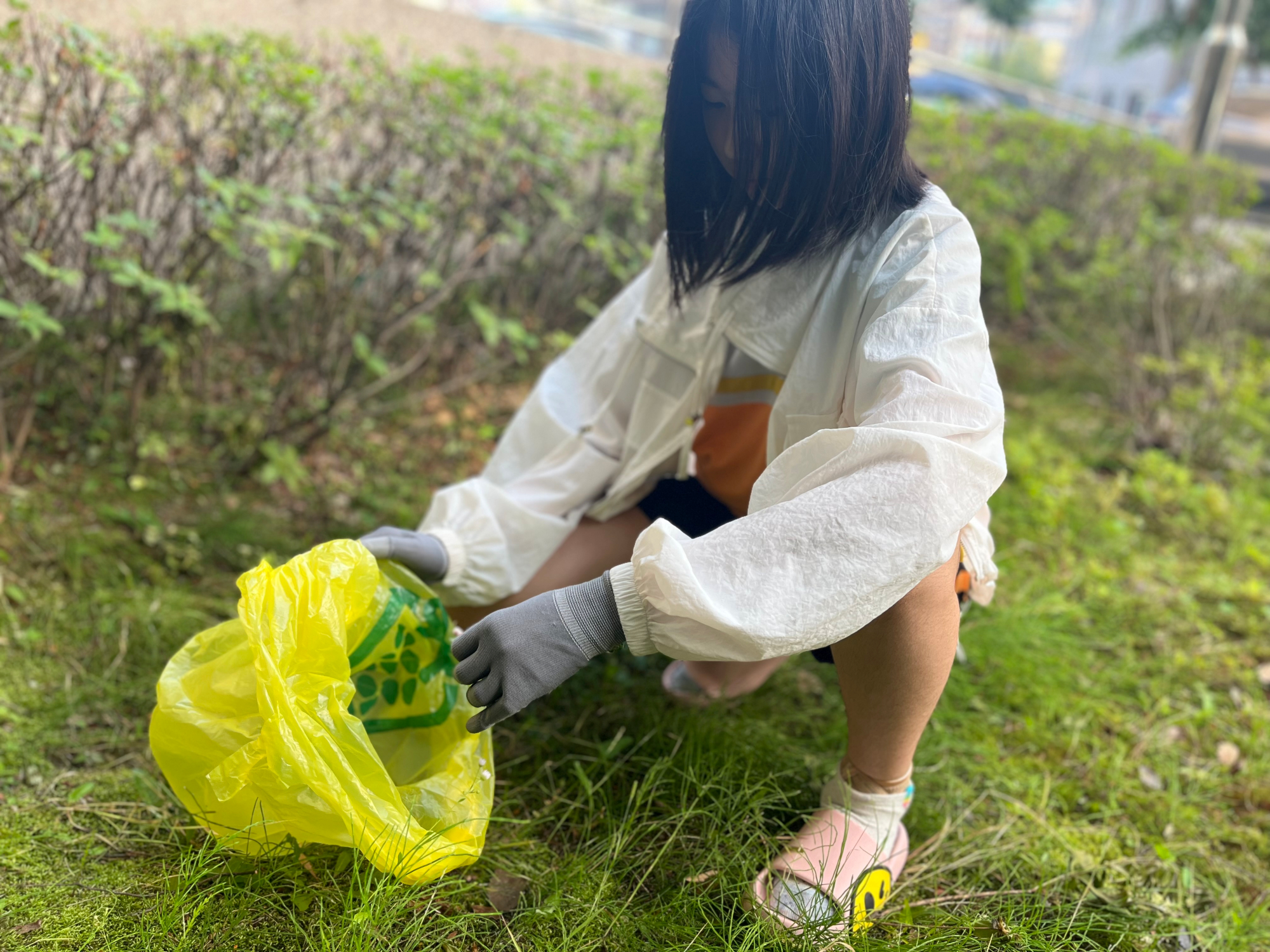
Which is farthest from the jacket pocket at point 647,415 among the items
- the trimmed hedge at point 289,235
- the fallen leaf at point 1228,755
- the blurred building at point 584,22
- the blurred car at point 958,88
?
the blurred car at point 958,88

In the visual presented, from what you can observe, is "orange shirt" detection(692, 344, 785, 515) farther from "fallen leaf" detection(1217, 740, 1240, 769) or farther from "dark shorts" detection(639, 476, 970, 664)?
"fallen leaf" detection(1217, 740, 1240, 769)

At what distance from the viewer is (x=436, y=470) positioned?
2.88 m

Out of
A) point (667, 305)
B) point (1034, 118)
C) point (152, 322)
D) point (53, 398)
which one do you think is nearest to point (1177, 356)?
point (1034, 118)

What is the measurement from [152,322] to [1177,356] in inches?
159

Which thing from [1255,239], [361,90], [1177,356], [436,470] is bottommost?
[436,470]

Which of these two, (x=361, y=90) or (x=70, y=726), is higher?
(x=361, y=90)

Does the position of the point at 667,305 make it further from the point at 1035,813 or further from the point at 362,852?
the point at 1035,813

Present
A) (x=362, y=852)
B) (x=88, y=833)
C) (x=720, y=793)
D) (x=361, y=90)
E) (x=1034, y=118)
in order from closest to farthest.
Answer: (x=362, y=852)
(x=88, y=833)
(x=720, y=793)
(x=361, y=90)
(x=1034, y=118)

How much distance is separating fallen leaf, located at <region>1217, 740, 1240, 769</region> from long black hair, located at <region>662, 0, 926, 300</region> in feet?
5.01

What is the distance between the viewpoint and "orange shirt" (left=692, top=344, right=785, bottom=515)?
165 cm

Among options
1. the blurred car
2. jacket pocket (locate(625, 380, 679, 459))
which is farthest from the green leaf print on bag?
the blurred car

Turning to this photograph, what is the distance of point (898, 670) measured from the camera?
137 cm

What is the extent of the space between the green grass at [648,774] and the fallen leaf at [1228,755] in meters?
0.02

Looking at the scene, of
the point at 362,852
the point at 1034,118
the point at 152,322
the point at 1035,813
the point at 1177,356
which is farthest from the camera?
the point at 1034,118
